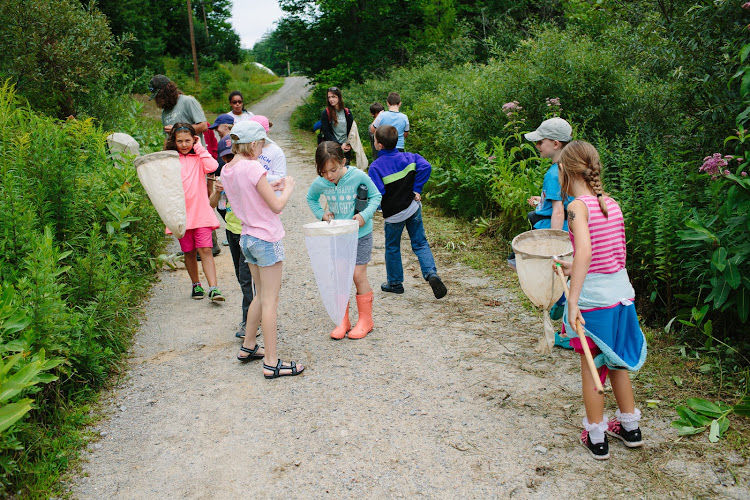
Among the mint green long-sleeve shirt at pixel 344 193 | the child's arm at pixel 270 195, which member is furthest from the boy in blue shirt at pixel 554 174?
the child's arm at pixel 270 195

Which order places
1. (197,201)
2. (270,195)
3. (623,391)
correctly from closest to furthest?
1. (623,391)
2. (270,195)
3. (197,201)

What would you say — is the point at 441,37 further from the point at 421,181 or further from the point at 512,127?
the point at 421,181

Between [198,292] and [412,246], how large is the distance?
232cm

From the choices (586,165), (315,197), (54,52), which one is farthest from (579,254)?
(54,52)

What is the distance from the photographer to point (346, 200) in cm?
473

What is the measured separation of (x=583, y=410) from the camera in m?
3.63

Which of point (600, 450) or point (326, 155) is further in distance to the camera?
point (326, 155)

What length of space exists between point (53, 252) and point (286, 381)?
190 cm

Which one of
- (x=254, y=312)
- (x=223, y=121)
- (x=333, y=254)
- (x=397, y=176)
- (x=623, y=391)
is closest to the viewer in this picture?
(x=623, y=391)

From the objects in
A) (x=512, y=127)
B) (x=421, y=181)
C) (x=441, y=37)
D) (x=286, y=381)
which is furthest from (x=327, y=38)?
(x=286, y=381)

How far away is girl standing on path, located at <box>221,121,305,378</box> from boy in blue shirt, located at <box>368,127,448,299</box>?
4.73ft

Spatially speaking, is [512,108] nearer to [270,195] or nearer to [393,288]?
[393,288]

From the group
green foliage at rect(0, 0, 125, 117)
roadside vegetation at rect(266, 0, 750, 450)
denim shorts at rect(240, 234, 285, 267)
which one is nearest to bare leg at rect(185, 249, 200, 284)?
denim shorts at rect(240, 234, 285, 267)

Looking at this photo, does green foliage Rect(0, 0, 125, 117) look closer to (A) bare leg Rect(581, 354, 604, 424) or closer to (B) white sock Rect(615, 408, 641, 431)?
(A) bare leg Rect(581, 354, 604, 424)
